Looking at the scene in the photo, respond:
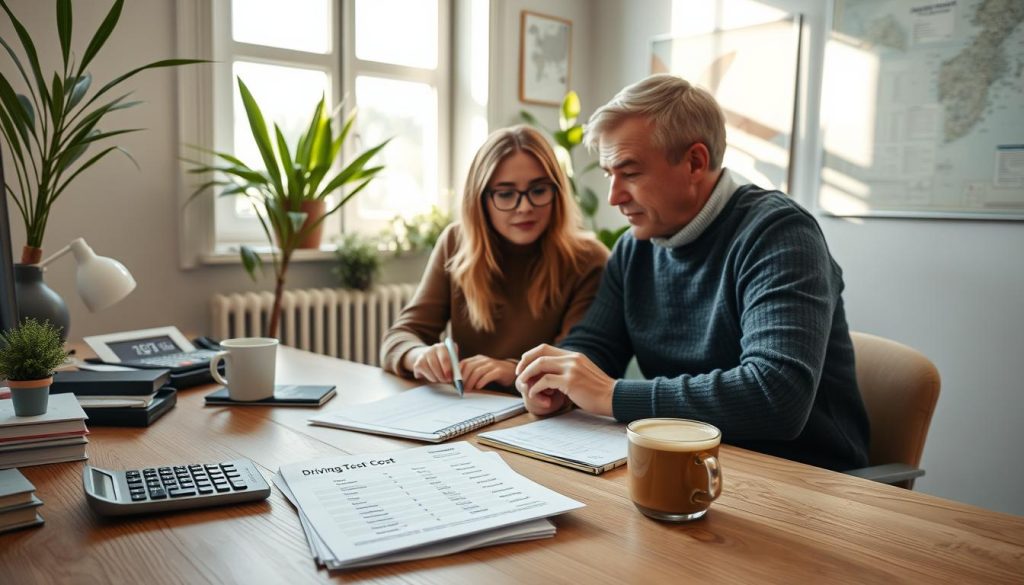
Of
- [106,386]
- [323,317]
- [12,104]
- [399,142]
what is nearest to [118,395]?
[106,386]

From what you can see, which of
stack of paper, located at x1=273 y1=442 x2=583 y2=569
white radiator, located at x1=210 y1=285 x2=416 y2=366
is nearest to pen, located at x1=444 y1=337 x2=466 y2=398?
stack of paper, located at x1=273 y1=442 x2=583 y2=569

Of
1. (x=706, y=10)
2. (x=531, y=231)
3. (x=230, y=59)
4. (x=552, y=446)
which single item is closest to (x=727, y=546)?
(x=552, y=446)

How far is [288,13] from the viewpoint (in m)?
3.11

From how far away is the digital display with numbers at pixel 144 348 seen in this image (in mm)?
1624

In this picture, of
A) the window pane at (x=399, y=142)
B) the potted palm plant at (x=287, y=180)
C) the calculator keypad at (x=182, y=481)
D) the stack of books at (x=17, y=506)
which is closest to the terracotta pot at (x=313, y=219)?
the potted palm plant at (x=287, y=180)

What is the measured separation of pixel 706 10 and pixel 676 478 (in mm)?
2916

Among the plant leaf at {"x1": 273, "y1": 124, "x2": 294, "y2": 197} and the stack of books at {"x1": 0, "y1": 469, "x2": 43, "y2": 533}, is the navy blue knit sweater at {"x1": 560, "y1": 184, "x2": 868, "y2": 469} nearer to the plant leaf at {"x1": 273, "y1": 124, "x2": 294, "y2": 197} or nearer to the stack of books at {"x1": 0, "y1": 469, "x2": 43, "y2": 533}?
the stack of books at {"x1": 0, "y1": 469, "x2": 43, "y2": 533}

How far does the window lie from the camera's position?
2.94 metres

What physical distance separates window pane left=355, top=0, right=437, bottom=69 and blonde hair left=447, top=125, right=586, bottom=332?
167 centimetres

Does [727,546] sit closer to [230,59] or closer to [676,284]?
[676,284]

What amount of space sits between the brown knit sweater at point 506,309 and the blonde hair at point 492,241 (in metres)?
0.02

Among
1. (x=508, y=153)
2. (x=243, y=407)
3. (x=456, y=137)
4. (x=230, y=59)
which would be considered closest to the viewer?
(x=243, y=407)

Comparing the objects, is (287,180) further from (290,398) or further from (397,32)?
(290,398)

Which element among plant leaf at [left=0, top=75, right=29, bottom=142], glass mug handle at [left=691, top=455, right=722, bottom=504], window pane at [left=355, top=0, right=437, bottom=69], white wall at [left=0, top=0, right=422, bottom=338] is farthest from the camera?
window pane at [left=355, top=0, right=437, bottom=69]
